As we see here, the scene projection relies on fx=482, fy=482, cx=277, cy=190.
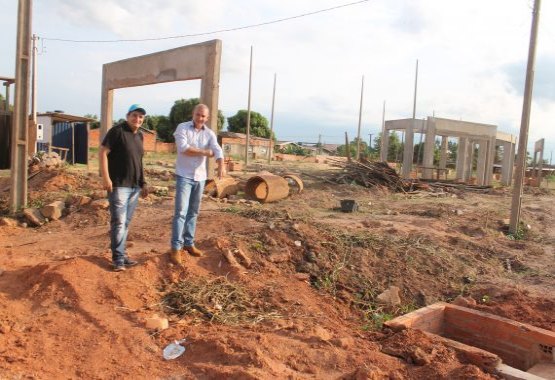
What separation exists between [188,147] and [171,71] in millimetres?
7780

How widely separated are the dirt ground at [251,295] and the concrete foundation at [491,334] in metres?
0.33

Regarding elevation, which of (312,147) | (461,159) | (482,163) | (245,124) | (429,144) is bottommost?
(482,163)

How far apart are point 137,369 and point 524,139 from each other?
26.9ft

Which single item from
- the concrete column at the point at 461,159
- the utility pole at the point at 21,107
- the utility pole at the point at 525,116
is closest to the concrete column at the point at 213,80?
the utility pole at the point at 21,107

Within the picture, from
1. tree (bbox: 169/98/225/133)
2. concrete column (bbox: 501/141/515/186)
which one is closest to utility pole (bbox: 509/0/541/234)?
concrete column (bbox: 501/141/515/186)

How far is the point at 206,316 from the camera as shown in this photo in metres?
3.93

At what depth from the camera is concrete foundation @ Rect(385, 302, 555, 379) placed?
13.6 ft

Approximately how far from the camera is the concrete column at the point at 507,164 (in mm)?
25750

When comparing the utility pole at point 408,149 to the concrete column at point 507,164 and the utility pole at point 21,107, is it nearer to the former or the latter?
the concrete column at point 507,164

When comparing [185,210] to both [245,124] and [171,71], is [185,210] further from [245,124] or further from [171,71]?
[245,124]

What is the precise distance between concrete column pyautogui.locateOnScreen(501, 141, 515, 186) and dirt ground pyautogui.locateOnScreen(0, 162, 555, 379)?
61.5 ft

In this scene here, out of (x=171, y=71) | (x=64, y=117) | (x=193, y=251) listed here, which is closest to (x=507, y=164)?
(x=171, y=71)

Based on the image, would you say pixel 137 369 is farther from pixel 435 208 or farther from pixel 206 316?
pixel 435 208

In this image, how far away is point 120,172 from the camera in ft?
14.5
